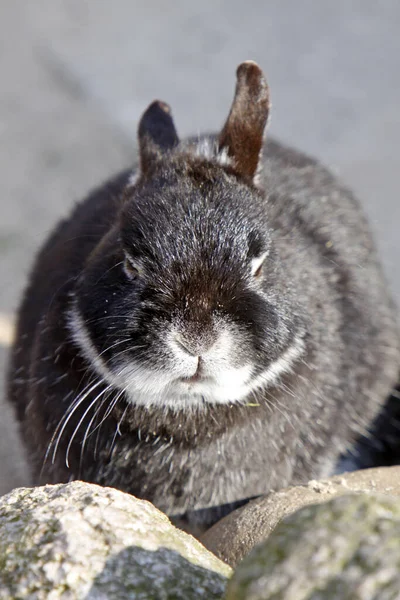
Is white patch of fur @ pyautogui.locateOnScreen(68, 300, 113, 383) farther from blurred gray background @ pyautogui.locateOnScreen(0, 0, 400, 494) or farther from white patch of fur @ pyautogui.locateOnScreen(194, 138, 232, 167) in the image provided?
blurred gray background @ pyautogui.locateOnScreen(0, 0, 400, 494)

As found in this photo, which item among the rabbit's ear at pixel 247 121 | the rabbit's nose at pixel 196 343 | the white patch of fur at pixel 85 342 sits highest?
the rabbit's ear at pixel 247 121


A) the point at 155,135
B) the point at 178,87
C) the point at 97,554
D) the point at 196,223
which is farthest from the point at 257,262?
the point at 178,87

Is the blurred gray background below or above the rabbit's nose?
above

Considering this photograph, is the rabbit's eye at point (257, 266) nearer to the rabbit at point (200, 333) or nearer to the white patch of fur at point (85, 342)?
the rabbit at point (200, 333)

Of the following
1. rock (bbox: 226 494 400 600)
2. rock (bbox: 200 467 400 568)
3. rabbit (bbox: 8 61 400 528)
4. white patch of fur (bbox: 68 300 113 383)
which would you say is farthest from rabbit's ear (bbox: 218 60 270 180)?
rock (bbox: 226 494 400 600)

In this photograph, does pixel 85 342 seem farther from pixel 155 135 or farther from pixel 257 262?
pixel 155 135

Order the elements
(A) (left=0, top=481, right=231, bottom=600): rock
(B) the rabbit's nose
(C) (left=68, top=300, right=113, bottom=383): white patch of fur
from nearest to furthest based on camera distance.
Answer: (A) (left=0, top=481, right=231, bottom=600): rock, (B) the rabbit's nose, (C) (left=68, top=300, right=113, bottom=383): white patch of fur

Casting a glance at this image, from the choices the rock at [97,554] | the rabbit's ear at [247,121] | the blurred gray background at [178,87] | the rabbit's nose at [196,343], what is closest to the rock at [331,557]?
the rock at [97,554]

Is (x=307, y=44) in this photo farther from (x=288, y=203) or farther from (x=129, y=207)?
(x=129, y=207)
